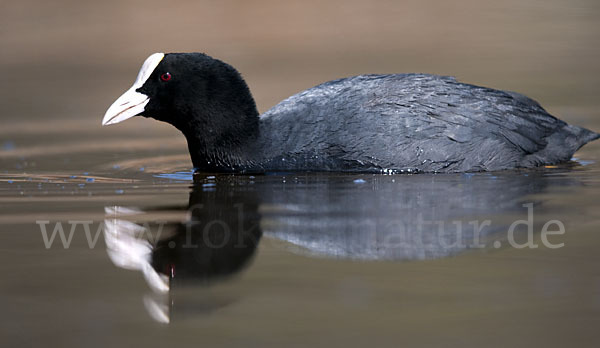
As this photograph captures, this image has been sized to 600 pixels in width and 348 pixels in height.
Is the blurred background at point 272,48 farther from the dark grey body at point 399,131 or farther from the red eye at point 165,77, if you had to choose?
the dark grey body at point 399,131

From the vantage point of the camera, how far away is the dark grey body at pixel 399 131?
718cm

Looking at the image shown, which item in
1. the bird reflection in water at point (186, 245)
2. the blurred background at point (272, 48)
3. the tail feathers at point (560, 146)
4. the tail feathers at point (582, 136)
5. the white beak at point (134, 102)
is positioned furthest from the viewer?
the blurred background at point (272, 48)

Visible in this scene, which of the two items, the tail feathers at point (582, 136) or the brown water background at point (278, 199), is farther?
the tail feathers at point (582, 136)

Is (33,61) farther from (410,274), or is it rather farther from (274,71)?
(410,274)

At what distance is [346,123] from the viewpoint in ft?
23.7

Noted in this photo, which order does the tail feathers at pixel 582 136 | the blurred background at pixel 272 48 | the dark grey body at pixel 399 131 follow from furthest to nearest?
the blurred background at pixel 272 48
the tail feathers at pixel 582 136
the dark grey body at pixel 399 131

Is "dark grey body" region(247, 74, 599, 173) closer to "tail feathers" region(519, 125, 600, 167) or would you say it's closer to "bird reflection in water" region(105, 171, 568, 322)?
"tail feathers" region(519, 125, 600, 167)

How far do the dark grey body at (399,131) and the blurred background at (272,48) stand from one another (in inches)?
55.1

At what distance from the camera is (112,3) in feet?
59.2

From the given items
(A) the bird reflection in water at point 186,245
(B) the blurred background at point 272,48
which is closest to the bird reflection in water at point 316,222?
(A) the bird reflection in water at point 186,245

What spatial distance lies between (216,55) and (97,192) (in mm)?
7432

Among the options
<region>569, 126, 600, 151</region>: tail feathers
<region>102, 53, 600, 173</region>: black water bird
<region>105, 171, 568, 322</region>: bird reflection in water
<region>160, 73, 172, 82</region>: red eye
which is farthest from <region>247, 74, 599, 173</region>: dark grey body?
<region>160, 73, 172, 82</region>: red eye

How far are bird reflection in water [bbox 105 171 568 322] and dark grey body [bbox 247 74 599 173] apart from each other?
0.20m

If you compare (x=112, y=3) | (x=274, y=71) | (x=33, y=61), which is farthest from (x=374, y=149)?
(x=112, y=3)
